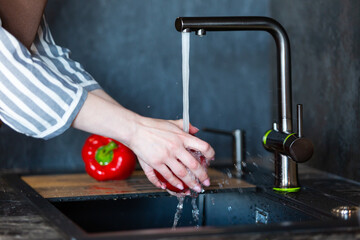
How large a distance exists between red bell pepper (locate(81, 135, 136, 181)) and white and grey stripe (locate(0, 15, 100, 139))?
1.67 ft

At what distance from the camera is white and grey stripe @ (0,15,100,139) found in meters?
0.89

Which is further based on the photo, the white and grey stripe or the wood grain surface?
the wood grain surface

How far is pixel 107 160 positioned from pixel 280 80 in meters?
0.56

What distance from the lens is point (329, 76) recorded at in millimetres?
1434

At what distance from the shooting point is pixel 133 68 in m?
1.74

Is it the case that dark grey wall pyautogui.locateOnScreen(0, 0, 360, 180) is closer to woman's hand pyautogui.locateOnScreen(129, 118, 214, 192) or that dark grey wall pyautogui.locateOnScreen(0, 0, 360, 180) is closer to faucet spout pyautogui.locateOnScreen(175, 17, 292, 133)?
faucet spout pyautogui.locateOnScreen(175, 17, 292, 133)

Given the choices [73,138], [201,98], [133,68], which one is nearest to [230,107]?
[201,98]

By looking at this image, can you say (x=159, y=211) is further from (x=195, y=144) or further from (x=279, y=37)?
(x=279, y=37)

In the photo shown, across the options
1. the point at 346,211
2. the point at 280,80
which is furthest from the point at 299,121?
the point at 346,211

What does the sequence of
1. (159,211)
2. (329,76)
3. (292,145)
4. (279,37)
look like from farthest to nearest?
(329,76) → (159,211) → (279,37) → (292,145)

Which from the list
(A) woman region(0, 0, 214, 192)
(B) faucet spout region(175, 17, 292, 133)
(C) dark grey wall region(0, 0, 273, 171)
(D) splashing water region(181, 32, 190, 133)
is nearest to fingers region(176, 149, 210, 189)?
(A) woman region(0, 0, 214, 192)

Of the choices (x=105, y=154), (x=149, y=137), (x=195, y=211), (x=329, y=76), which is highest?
(x=329, y=76)

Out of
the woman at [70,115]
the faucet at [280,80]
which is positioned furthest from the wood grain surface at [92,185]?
the woman at [70,115]

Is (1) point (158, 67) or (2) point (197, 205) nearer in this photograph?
(2) point (197, 205)
